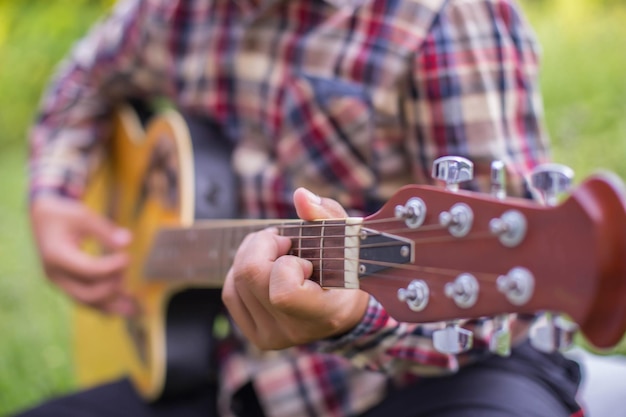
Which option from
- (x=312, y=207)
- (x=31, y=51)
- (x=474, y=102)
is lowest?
(x=312, y=207)

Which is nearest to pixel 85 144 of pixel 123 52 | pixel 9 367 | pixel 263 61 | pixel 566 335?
pixel 123 52

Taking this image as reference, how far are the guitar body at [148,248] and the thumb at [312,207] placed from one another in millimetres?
448

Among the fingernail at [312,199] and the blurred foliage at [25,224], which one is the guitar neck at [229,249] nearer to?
the fingernail at [312,199]

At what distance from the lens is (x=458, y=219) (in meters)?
0.64

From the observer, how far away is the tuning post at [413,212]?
67 cm

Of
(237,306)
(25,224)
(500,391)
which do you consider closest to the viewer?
(237,306)

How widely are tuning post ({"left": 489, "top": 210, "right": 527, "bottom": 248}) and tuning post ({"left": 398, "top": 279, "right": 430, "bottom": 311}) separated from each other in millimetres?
90

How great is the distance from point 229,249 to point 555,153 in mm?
1682

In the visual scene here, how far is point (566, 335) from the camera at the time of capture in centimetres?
63

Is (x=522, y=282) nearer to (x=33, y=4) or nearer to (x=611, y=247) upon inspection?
(x=611, y=247)

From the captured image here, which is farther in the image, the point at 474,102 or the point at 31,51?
the point at 31,51

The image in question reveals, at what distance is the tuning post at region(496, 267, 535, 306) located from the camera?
59 cm

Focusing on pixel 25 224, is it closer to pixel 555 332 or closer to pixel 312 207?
pixel 312 207

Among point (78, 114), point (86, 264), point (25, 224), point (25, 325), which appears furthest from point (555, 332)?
point (25, 224)
